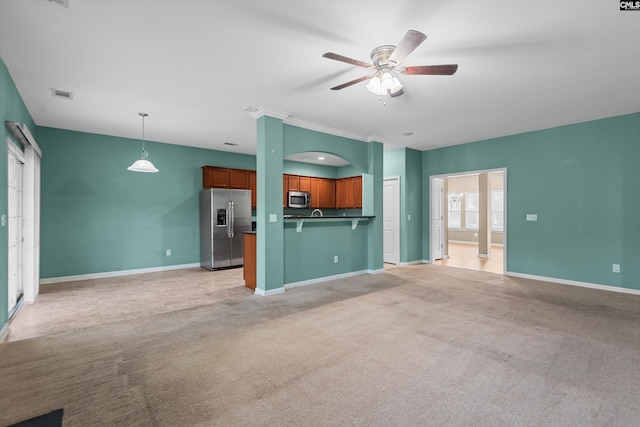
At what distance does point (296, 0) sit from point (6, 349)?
3.92m

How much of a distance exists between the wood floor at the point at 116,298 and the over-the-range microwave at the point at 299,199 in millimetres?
2749

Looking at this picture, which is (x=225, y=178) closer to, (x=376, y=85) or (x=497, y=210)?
(x=376, y=85)

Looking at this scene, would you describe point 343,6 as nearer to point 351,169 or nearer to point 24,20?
point 24,20

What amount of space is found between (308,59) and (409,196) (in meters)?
4.77

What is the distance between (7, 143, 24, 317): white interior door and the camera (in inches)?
145

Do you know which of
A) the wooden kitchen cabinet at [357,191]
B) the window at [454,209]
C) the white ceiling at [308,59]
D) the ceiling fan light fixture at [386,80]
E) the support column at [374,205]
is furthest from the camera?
the window at [454,209]

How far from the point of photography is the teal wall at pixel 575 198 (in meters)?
4.63

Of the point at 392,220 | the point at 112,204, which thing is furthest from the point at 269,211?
the point at 392,220

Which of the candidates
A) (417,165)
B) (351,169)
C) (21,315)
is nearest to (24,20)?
(21,315)

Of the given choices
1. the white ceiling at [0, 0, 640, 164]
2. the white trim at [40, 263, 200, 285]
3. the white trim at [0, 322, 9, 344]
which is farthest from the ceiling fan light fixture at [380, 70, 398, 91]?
the white trim at [40, 263, 200, 285]

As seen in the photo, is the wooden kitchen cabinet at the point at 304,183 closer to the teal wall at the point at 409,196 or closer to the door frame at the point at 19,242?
the teal wall at the point at 409,196

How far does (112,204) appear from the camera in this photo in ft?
19.4

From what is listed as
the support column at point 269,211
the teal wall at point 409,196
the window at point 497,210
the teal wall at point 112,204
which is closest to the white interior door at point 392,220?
the teal wall at point 409,196

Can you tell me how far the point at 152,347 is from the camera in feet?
9.10
